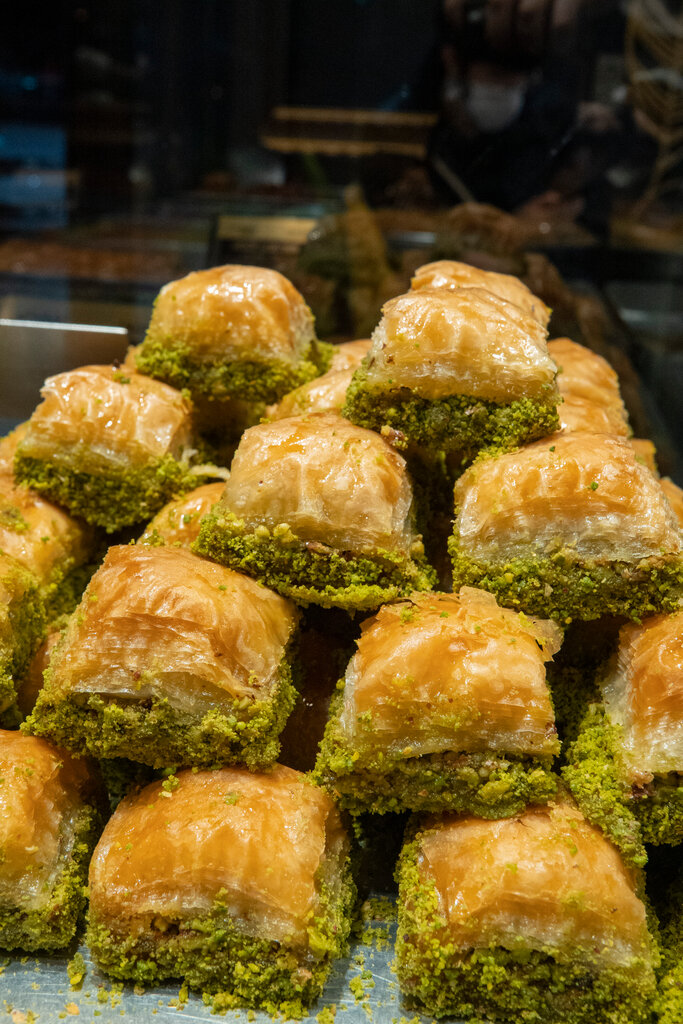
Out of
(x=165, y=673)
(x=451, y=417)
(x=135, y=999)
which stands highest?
(x=451, y=417)

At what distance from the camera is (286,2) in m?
4.05

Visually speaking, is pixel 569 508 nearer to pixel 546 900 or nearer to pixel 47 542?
pixel 546 900

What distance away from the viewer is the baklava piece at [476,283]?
247cm

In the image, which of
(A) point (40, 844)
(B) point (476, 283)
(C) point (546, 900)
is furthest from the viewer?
(B) point (476, 283)

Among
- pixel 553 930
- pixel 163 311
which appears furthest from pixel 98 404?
pixel 553 930

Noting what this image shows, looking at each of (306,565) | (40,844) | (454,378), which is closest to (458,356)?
(454,378)

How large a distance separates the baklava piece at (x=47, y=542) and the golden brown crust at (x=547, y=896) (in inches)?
49.2

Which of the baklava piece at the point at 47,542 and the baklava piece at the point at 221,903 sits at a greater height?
the baklava piece at the point at 47,542

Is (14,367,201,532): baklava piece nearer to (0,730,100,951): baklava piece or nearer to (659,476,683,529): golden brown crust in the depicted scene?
(0,730,100,951): baklava piece

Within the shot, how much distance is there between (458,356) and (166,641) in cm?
94

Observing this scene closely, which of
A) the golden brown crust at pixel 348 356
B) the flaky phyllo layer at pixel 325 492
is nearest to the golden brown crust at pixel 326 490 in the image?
the flaky phyllo layer at pixel 325 492

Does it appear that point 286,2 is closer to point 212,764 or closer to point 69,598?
point 69,598

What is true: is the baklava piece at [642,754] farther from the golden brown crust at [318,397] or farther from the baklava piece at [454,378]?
the golden brown crust at [318,397]

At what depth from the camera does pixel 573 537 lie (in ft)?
6.09
